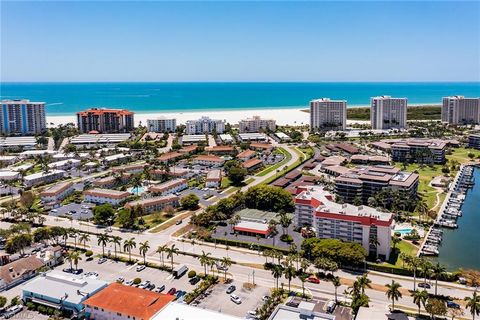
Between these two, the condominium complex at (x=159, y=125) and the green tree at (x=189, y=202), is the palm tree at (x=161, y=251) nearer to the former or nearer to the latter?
the green tree at (x=189, y=202)

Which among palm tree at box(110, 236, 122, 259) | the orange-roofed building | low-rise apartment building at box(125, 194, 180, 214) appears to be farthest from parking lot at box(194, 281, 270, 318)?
low-rise apartment building at box(125, 194, 180, 214)

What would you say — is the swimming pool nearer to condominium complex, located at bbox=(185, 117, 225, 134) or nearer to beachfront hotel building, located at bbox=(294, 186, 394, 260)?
beachfront hotel building, located at bbox=(294, 186, 394, 260)

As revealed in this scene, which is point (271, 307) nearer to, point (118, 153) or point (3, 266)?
point (3, 266)

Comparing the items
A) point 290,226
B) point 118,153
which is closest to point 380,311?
point 290,226

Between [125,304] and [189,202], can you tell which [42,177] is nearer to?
[189,202]

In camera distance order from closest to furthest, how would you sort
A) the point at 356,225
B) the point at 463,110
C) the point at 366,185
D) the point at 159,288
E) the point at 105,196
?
the point at 159,288 < the point at 356,225 < the point at 105,196 < the point at 366,185 < the point at 463,110

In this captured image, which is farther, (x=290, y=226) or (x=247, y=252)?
(x=290, y=226)

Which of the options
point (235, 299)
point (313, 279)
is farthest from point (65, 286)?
point (313, 279)
